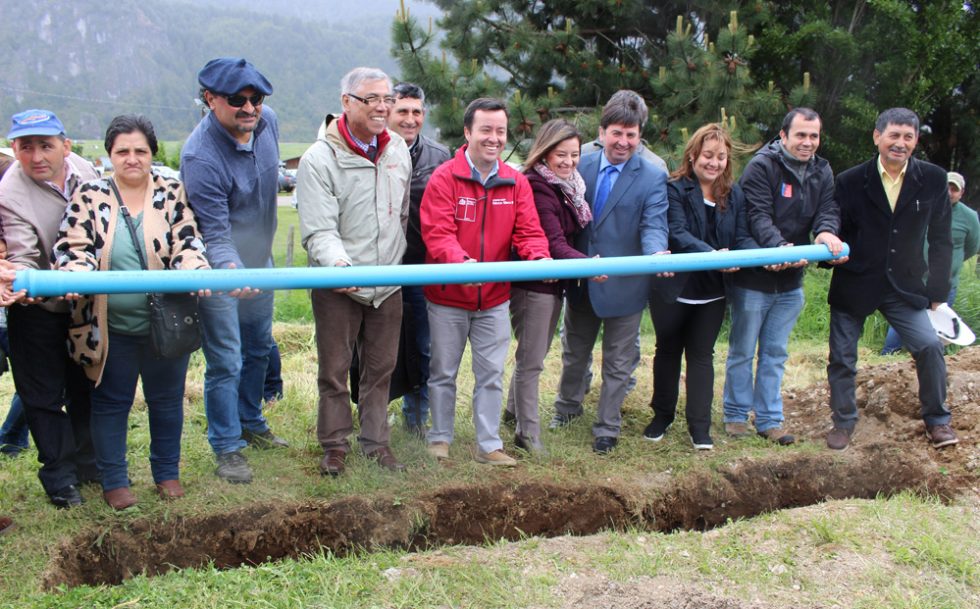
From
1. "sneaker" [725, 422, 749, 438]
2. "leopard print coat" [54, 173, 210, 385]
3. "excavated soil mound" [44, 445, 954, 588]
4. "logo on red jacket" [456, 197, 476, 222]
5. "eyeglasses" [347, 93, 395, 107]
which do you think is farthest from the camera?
"sneaker" [725, 422, 749, 438]

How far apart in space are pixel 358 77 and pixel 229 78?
0.61 metres

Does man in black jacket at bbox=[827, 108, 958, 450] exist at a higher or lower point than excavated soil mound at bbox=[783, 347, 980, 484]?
higher

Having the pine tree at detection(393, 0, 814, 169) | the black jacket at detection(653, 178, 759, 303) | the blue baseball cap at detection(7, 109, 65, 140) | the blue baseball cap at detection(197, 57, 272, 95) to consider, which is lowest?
the black jacket at detection(653, 178, 759, 303)

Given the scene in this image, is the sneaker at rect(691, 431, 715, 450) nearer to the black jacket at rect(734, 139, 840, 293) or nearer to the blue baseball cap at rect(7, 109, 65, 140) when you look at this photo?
the black jacket at rect(734, 139, 840, 293)

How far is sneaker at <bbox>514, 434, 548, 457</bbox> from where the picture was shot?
4781 mm

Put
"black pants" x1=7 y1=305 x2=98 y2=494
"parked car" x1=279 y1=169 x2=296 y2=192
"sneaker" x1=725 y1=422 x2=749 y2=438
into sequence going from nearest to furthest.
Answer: "black pants" x1=7 y1=305 x2=98 y2=494, "sneaker" x1=725 y1=422 x2=749 y2=438, "parked car" x1=279 y1=169 x2=296 y2=192

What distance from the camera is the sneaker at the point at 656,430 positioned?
519 cm

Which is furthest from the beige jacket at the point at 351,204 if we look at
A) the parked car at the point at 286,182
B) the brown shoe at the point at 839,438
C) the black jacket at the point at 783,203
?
the parked car at the point at 286,182

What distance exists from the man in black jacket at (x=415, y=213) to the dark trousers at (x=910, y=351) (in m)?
2.53

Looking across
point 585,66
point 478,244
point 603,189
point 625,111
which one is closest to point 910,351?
point 603,189

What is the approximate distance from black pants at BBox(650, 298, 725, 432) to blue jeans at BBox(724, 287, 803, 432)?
18 centimetres

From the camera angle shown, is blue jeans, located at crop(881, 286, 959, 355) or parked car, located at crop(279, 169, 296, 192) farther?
parked car, located at crop(279, 169, 296, 192)

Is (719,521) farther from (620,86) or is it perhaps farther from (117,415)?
(620,86)

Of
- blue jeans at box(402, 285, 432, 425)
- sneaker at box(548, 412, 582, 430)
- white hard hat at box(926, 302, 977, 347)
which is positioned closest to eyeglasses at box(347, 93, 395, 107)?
blue jeans at box(402, 285, 432, 425)
